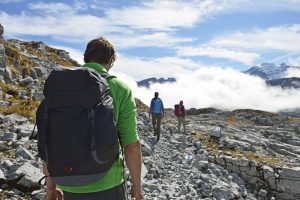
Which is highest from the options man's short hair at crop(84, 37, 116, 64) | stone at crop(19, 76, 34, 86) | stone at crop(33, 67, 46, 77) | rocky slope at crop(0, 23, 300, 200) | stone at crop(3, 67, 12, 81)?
stone at crop(33, 67, 46, 77)

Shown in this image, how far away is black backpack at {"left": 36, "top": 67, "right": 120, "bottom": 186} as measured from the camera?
4.04 m

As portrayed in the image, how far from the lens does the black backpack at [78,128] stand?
4.04 metres

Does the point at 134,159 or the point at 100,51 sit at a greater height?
the point at 100,51

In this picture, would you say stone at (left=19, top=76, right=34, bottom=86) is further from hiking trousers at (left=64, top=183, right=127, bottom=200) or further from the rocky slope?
hiking trousers at (left=64, top=183, right=127, bottom=200)

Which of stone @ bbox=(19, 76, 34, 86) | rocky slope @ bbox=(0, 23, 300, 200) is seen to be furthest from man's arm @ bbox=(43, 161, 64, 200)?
stone @ bbox=(19, 76, 34, 86)

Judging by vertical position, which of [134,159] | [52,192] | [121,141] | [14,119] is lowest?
[14,119]

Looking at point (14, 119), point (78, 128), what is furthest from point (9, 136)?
point (78, 128)

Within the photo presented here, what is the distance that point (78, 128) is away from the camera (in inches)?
159

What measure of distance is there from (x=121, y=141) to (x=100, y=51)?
1.14 metres

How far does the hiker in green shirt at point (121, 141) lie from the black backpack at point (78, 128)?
204 mm

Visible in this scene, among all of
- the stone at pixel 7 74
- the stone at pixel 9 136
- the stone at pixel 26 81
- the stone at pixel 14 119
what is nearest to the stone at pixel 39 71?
the stone at pixel 26 81

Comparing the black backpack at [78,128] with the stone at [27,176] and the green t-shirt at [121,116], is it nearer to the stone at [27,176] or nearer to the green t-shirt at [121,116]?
the green t-shirt at [121,116]

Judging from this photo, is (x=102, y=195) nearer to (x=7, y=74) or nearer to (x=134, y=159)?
(x=134, y=159)

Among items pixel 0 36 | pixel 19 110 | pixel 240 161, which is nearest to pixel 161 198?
pixel 19 110
